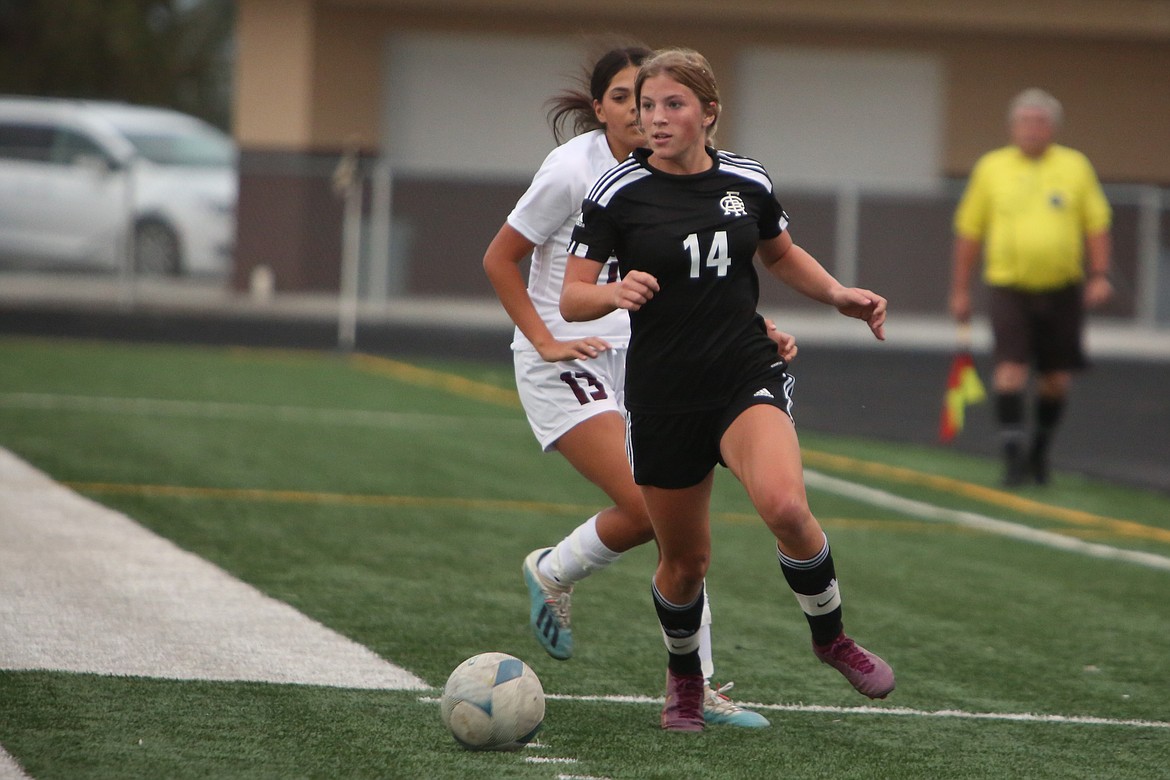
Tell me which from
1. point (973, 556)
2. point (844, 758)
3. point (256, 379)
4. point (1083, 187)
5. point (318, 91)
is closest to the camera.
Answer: point (844, 758)

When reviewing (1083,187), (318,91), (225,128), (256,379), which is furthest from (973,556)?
(225,128)

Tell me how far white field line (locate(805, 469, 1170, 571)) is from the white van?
13.1 m

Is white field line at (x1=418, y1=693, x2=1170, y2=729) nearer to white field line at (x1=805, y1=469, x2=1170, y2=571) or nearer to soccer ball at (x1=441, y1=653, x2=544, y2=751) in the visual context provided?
soccer ball at (x1=441, y1=653, x2=544, y2=751)

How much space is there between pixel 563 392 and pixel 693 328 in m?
0.99

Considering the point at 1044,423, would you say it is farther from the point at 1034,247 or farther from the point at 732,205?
the point at 732,205

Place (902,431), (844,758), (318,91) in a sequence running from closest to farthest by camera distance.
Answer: (844,758) < (902,431) < (318,91)

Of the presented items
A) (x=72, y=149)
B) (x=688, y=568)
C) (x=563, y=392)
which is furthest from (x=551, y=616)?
(x=72, y=149)

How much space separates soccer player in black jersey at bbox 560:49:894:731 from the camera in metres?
4.91

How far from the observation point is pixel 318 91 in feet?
79.7

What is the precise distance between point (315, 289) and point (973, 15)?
9.30 metres

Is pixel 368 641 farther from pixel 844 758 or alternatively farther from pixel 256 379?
pixel 256 379

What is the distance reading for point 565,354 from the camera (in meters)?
5.37

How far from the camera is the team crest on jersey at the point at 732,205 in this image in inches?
196

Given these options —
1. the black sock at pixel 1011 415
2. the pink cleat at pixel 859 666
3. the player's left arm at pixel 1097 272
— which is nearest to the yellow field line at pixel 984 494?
the black sock at pixel 1011 415
